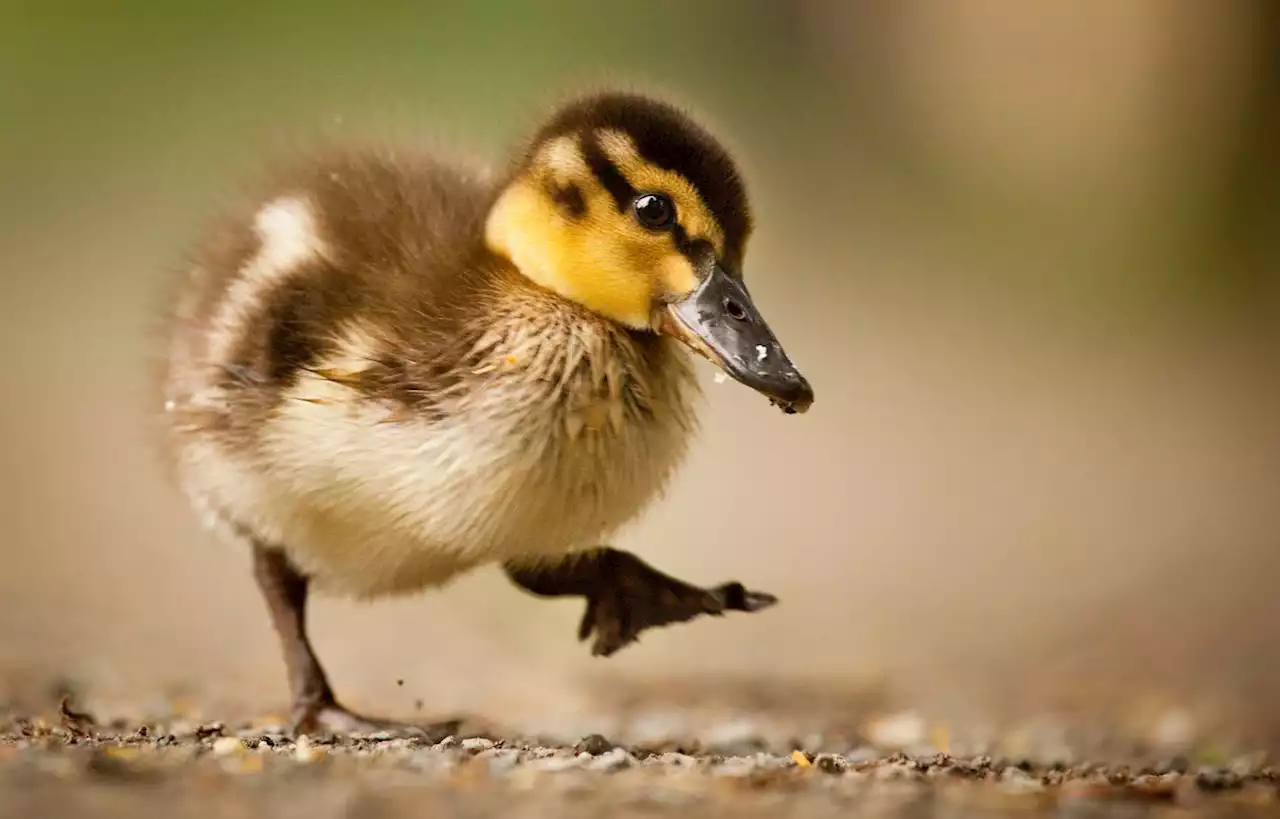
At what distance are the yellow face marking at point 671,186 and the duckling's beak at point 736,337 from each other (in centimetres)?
4

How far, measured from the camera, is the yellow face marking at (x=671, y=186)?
1297 mm

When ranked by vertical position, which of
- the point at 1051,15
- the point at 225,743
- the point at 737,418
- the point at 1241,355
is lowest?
the point at 225,743

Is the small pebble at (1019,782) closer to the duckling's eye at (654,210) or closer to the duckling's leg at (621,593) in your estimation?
the duckling's leg at (621,593)

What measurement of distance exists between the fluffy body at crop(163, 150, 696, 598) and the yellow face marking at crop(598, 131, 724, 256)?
0.39ft

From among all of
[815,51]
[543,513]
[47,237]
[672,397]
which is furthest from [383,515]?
[815,51]

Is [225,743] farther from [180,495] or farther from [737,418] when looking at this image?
[737,418]

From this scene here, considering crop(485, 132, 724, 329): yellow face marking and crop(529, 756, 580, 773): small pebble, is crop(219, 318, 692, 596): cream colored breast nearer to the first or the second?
crop(485, 132, 724, 329): yellow face marking

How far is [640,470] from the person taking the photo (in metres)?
1.38

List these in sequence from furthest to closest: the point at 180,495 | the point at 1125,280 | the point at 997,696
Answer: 1. the point at 1125,280
2. the point at 997,696
3. the point at 180,495

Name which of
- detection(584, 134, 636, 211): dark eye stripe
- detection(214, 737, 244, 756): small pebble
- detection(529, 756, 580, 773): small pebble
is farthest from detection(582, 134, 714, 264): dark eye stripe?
detection(214, 737, 244, 756): small pebble

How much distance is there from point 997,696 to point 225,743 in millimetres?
891

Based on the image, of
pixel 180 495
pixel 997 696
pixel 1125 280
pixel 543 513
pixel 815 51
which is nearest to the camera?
pixel 543 513

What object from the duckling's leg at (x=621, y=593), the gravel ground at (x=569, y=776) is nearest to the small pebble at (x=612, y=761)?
the gravel ground at (x=569, y=776)

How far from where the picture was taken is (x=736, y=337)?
1290mm
